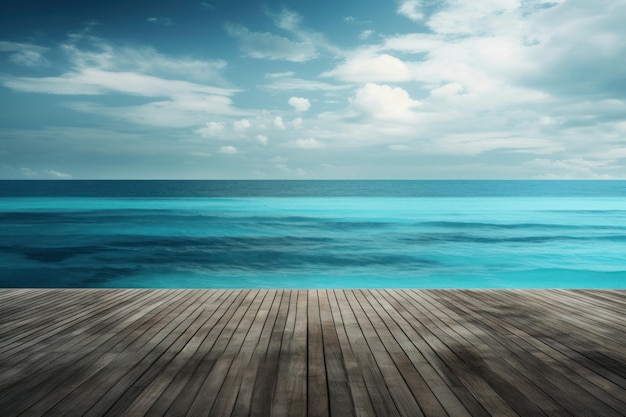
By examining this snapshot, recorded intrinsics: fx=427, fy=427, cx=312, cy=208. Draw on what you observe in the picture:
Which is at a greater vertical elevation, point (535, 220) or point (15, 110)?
point (15, 110)

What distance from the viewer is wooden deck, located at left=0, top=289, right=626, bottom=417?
188cm

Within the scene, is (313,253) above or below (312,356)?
below

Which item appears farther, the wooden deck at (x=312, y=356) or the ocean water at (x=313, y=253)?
the ocean water at (x=313, y=253)

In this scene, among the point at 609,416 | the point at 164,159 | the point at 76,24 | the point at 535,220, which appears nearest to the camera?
the point at 609,416

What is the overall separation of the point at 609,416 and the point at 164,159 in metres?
74.9

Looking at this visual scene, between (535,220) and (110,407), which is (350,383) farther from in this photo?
(535,220)

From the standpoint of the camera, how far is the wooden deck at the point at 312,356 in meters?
1.88

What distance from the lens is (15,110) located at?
71.6 m

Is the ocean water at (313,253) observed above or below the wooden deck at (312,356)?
below

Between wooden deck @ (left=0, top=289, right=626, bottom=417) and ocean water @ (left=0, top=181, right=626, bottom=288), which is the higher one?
wooden deck @ (left=0, top=289, right=626, bottom=417)

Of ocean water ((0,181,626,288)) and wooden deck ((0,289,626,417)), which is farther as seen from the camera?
ocean water ((0,181,626,288))

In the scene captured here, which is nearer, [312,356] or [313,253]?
[312,356]

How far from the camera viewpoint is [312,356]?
8.11 feet

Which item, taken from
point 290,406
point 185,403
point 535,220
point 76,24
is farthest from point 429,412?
point 76,24
